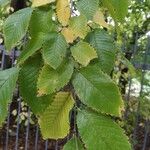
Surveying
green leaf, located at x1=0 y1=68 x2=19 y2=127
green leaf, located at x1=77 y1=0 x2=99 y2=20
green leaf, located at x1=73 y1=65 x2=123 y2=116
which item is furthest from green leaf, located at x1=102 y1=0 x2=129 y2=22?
green leaf, located at x1=0 y1=68 x2=19 y2=127

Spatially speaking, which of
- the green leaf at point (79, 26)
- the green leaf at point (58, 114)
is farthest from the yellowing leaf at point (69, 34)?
the green leaf at point (58, 114)

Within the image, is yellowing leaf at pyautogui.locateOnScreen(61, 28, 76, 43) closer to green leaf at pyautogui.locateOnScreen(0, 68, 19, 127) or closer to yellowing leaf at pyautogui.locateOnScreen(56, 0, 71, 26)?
yellowing leaf at pyautogui.locateOnScreen(56, 0, 71, 26)

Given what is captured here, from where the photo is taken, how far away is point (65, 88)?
2.72 ft

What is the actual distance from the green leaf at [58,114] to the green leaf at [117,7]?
19 centimetres

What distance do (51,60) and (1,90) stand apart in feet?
0.39

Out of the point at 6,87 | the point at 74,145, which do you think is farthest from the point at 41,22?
the point at 74,145

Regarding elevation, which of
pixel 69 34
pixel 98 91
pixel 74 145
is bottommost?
pixel 74 145

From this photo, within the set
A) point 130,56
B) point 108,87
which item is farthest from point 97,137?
point 130,56

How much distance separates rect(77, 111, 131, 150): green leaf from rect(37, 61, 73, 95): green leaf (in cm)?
→ 9

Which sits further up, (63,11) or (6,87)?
(63,11)

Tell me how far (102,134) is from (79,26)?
227 millimetres

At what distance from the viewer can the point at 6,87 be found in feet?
2.64

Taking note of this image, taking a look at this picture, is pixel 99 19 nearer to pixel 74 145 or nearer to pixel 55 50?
pixel 55 50

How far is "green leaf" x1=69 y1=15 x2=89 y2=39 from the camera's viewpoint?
826mm
